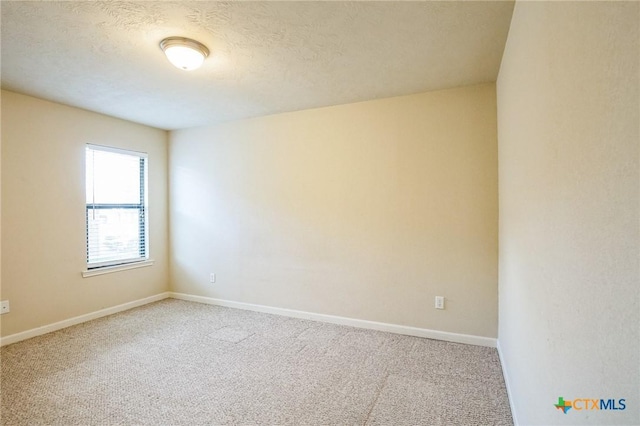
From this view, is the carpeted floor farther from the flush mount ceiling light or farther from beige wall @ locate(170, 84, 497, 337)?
the flush mount ceiling light

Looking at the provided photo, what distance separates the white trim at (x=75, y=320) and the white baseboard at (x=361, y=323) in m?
0.45

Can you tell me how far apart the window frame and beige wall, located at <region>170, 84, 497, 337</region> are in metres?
0.37

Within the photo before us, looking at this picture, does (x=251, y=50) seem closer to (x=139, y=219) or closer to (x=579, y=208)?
(x=579, y=208)

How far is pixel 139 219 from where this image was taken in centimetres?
454

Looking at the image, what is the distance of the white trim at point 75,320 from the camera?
3246 millimetres

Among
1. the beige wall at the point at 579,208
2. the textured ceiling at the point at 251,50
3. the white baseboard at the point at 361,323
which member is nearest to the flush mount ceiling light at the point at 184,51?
the textured ceiling at the point at 251,50

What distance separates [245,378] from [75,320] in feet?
8.36

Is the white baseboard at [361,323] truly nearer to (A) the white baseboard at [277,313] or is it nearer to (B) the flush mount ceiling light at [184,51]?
(A) the white baseboard at [277,313]

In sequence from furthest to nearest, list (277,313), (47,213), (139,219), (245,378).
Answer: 1. (139,219)
2. (277,313)
3. (47,213)
4. (245,378)

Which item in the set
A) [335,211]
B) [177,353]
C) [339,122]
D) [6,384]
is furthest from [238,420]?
[339,122]

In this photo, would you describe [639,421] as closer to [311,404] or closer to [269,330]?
[311,404]

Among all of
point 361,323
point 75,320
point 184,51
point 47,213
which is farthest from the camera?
point 75,320

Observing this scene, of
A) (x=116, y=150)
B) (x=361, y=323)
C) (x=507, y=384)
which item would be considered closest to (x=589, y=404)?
(x=507, y=384)

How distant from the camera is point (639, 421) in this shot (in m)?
0.63
